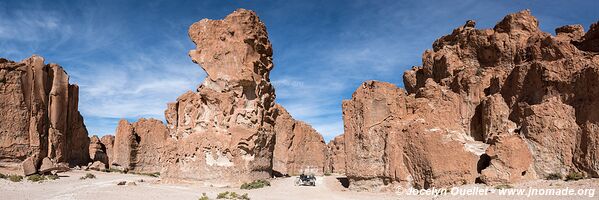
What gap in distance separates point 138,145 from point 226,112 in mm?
22566

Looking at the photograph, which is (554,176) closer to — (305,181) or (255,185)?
(305,181)

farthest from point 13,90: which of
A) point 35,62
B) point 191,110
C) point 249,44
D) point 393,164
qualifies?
point 393,164

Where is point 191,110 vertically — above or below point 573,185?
above

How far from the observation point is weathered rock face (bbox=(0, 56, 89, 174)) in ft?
78.3

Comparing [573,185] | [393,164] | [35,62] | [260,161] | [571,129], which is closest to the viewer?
[573,185]

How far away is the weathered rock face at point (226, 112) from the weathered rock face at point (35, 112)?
8.60 meters

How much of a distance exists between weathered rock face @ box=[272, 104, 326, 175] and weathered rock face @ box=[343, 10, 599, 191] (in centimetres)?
1954

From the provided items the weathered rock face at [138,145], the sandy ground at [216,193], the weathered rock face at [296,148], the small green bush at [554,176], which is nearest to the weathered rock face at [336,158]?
the weathered rock face at [296,148]

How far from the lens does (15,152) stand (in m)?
23.8

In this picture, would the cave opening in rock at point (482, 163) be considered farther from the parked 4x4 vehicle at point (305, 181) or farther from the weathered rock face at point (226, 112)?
the weathered rock face at point (226, 112)

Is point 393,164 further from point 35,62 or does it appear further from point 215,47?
point 35,62

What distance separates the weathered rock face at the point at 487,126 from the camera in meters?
17.2

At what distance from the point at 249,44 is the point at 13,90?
13810 mm

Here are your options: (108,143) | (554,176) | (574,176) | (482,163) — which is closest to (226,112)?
(482,163)
